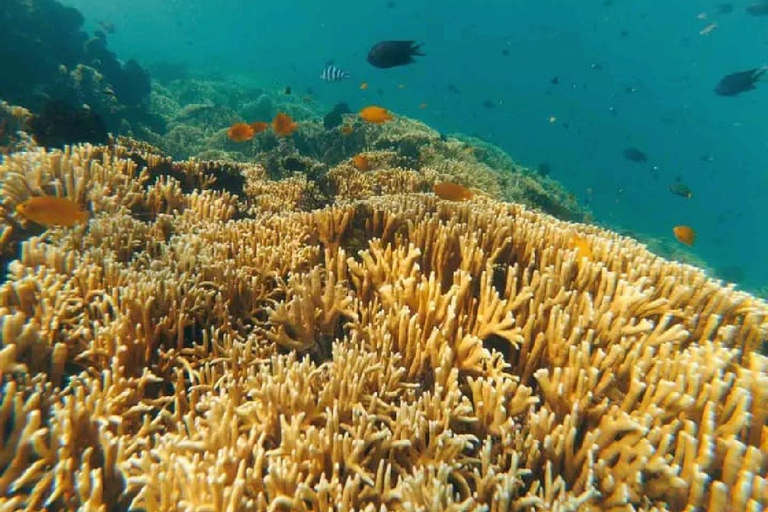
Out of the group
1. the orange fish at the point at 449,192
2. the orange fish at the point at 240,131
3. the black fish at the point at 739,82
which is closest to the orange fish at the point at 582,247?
the orange fish at the point at 449,192

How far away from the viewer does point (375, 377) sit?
242cm

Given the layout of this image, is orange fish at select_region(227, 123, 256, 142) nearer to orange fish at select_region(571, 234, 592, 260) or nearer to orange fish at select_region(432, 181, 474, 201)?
orange fish at select_region(432, 181, 474, 201)

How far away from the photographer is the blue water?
2906 inches

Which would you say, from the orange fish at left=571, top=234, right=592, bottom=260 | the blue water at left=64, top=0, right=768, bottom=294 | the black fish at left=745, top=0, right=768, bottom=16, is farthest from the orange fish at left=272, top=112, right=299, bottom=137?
the blue water at left=64, top=0, right=768, bottom=294

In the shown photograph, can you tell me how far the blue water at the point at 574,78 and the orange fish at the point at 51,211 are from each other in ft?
189

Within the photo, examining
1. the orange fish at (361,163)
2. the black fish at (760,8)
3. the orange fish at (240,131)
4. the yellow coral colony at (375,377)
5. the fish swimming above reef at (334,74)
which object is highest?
the black fish at (760,8)

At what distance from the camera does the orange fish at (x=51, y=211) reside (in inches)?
133

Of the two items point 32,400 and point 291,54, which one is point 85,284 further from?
point 291,54

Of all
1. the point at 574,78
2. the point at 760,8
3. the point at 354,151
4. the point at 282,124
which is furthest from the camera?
the point at 574,78

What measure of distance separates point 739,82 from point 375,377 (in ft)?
46.0

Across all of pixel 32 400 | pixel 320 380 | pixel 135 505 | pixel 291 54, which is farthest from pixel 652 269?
pixel 291 54

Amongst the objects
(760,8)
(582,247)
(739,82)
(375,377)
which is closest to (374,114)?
(582,247)

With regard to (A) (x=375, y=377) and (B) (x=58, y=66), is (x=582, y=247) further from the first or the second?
(B) (x=58, y=66)

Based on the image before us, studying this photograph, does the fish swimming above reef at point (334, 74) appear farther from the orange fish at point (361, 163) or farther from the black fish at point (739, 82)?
the black fish at point (739, 82)
